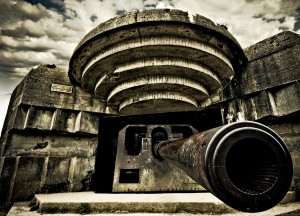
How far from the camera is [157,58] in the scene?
255 centimetres

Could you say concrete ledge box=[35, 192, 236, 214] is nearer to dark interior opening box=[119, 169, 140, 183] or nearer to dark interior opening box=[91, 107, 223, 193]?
dark interior opening box=[119, 169, 140, 183]

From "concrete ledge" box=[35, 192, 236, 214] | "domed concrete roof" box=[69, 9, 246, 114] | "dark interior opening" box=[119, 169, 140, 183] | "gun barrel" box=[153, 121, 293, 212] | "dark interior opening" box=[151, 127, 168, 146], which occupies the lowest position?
"concrete ledge" box=[35, 192, 236, 214]

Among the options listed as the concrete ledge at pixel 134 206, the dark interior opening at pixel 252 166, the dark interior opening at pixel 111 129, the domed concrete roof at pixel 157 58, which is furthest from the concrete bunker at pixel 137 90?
the dark interior opening at pixel 252 166

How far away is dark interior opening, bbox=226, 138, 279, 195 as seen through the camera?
707mm

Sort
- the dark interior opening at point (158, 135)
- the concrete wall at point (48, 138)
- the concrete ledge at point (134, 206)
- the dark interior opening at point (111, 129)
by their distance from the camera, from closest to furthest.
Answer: the concrete ledge at point (134, 206), the concrete wall at point (48, 138), the dark interior opening at point (158, 135), the dark interior opening at point (111, 129)

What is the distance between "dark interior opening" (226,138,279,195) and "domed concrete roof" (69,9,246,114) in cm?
181

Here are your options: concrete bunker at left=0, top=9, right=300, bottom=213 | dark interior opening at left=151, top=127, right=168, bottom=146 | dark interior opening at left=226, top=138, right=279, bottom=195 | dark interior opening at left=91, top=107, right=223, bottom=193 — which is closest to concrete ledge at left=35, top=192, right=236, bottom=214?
concrete bunker at left=0, top=9, right=300, bottom=213

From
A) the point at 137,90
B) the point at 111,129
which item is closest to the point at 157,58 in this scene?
the point at 137,90

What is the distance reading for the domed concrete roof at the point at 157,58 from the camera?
2.24m

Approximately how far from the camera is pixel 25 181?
115 inches

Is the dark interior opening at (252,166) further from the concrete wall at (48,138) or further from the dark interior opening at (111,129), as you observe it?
the dark interior opening at (111,129)

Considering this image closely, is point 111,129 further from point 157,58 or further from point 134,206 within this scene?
point 134,206

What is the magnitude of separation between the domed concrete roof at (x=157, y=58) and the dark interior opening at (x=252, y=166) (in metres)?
1.81

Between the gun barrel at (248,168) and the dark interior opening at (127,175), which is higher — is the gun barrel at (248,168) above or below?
above
